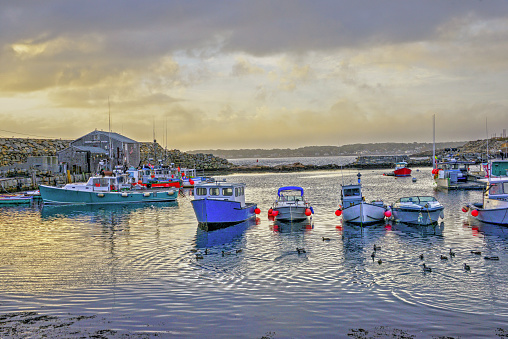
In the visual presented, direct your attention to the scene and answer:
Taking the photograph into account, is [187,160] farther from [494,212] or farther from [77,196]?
[494,212]

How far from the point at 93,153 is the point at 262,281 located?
6290cm

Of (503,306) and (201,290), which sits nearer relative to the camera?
(503,306)

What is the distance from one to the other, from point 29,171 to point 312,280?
216 feet

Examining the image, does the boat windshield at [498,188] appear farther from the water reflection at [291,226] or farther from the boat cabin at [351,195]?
the water reflection at [291,226]

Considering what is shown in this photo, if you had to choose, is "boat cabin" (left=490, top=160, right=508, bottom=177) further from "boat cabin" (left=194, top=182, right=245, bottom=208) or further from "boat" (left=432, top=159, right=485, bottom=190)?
"boat cabin" (left=194, top=182, right=245, bottom=208)

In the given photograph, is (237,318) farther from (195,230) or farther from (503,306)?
(195,230)

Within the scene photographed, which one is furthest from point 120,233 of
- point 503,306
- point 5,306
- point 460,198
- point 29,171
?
point 29,171

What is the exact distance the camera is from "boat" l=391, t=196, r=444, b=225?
98.1 feet

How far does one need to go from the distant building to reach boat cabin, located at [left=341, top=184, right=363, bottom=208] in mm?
45786

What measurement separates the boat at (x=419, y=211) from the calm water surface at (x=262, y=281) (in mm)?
758

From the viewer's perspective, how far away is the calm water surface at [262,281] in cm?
1267

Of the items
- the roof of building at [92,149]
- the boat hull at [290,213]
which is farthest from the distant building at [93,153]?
the boat hull at [290,213]

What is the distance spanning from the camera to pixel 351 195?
35438mm

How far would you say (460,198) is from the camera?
4972 centimetres
